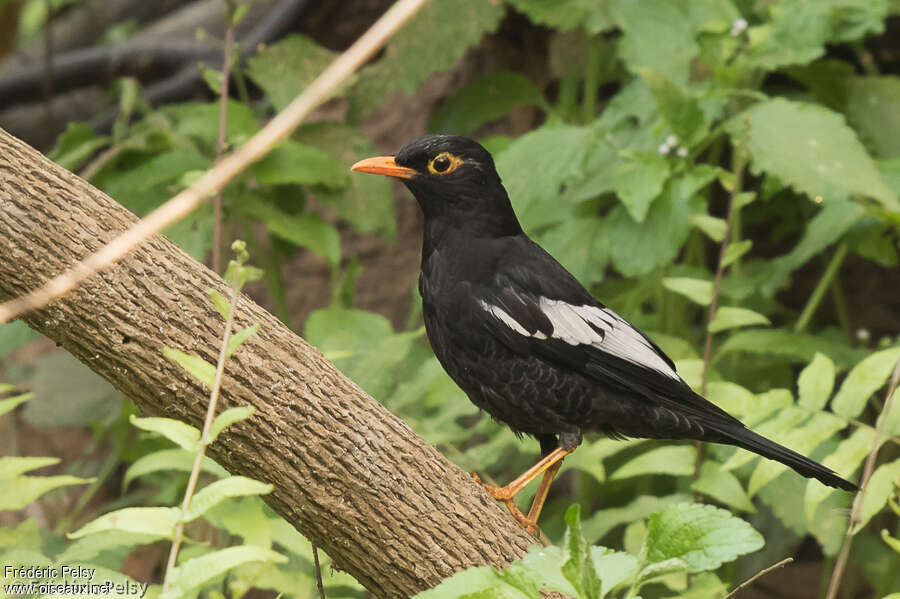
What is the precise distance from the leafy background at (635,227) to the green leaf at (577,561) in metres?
1.36

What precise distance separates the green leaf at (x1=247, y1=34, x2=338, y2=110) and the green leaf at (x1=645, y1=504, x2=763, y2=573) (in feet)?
10.2

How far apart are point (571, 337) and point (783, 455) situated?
66 cm

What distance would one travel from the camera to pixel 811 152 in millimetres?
3553

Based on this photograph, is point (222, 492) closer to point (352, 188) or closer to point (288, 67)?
point (352, 188)

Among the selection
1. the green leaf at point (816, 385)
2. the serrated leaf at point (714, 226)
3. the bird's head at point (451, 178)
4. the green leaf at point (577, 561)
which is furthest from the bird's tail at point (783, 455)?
the green leaf at point (577, 561)

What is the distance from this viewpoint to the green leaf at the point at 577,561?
1.48 meters

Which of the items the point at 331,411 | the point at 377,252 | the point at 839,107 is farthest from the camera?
the point at 377,252

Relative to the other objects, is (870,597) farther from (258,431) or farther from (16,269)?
(16,269)

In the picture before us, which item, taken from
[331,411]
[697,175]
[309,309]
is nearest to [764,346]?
[697,175]

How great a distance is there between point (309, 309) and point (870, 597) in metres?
3.61

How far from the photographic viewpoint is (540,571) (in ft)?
5.11

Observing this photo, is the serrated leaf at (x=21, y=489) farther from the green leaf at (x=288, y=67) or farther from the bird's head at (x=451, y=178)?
the green leaf at (x=288, y=67)

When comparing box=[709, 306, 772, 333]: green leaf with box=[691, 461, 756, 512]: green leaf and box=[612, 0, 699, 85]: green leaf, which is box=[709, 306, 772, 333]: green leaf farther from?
box=[612, 0, 699, 85]: green leaf

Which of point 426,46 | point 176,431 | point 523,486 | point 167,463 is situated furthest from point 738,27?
point 176,431
